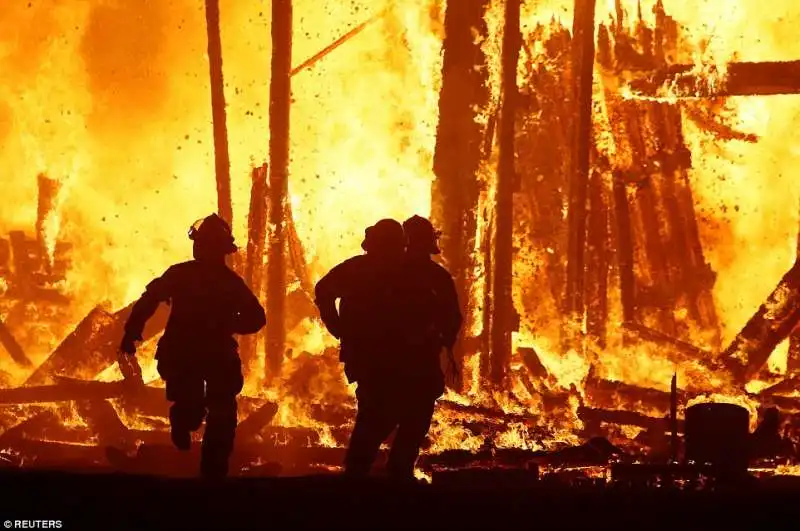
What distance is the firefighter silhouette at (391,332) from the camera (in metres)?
4.90

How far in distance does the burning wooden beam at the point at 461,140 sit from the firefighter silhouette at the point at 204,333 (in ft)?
10.7

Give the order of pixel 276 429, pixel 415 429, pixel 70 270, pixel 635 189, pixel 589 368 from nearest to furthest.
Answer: pixel 415 429 < pixel 276 429 < pixel 589 368 < pixel 635 189 < pixel 70 270

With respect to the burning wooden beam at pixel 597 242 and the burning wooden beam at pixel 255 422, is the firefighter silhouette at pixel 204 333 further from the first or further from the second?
the burning wooden beam at pixel 597 242

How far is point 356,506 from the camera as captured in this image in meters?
3.92

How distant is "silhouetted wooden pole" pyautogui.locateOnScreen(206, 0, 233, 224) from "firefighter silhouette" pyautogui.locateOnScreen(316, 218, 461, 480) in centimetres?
376

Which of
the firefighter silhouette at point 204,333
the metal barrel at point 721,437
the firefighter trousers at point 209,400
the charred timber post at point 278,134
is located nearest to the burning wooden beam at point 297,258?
the charred timber post at point 278,134

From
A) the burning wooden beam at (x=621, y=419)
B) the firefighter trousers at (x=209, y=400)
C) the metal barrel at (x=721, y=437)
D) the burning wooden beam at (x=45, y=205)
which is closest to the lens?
the firefighter trousers at (x=209, y=400)

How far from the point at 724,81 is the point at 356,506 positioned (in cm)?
613

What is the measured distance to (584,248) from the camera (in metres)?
8.63

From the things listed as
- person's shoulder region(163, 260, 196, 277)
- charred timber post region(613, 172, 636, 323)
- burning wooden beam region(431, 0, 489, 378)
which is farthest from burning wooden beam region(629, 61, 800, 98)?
person's shoulder region(163, 260, 196, 277)

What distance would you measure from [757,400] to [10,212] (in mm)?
8260

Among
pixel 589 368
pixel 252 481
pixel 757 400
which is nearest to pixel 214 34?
pixel 589 368

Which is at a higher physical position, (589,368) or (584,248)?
(584,248)

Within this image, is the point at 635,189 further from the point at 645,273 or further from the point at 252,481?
the point at 252,481
